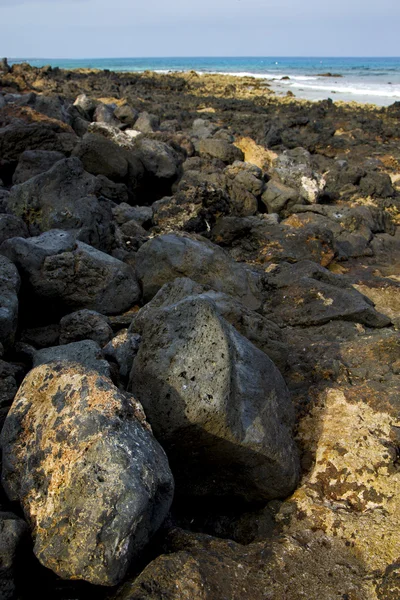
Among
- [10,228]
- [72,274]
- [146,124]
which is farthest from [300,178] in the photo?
[72,274]

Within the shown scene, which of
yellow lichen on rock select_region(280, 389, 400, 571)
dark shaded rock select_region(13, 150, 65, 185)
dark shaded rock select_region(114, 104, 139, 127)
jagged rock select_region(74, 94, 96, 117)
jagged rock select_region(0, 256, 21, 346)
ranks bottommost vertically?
yellow lichen on rock select_region(280, 389, 400, 571)

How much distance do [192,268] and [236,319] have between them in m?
1.42

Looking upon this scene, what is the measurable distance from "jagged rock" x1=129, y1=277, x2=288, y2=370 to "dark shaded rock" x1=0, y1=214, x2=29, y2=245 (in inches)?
82.9

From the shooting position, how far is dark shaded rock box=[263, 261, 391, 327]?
17.1ft

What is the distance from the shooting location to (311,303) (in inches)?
210

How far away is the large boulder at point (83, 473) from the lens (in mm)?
2184

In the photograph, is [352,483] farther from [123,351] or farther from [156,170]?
[156,170]

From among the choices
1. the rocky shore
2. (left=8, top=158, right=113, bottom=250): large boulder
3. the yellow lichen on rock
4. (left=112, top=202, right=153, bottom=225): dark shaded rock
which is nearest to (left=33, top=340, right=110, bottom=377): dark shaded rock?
the rocky shore

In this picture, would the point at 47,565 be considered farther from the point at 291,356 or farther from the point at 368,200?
the point at 368,200

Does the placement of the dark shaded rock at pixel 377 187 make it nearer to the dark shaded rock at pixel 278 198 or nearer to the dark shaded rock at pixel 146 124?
the dark shaded rock at pixel 278 198

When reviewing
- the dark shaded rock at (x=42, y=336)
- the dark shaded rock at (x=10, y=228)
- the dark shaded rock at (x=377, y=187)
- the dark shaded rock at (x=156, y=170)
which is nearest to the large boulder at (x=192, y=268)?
the dark shaded rock at (x=42, y=336)

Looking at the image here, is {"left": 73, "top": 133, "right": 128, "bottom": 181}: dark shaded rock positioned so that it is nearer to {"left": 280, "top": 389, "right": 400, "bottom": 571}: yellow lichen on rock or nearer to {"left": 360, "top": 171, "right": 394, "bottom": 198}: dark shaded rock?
{"left": 360, "top": 171, "right": 394, "bottom": 198}: dark shaded rock

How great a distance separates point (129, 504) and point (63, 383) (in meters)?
0.76

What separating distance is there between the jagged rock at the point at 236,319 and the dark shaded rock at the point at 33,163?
4.76 meters
